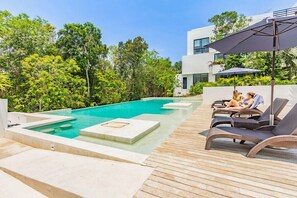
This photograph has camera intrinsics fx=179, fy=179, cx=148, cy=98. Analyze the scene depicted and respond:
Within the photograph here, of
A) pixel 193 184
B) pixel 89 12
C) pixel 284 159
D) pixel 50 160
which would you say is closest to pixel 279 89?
pixel 284 159

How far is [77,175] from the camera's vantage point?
2869 mm

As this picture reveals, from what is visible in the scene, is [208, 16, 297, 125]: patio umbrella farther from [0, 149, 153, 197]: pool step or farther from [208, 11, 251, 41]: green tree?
[208, 11, 251, 41]: green tree

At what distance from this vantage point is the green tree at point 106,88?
16.8m

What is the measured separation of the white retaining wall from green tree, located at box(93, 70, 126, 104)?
881cm

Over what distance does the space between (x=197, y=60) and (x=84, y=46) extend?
12.7 m

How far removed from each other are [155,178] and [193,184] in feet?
1.65

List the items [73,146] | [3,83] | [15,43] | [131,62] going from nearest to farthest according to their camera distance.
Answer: [73,146] < [3,83] < [15,43] < [131,62]

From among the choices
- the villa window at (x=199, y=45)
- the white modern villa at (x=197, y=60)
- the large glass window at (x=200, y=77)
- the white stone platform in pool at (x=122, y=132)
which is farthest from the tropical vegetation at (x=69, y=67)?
the white stone platform in pool at (x=122, y=132)

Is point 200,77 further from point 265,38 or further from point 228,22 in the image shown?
point 265,38

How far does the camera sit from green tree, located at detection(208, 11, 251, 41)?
18.0 metres

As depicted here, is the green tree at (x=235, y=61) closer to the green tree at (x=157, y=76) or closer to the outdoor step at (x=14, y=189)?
the green tree at (x=157, y=76)

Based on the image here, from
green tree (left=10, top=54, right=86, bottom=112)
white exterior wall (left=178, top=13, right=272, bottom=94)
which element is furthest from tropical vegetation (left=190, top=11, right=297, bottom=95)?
green tree (left=10, top=54, right=86, bottom=112)

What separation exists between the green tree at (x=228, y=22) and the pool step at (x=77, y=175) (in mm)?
18371

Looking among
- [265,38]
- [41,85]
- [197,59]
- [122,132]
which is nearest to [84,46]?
[41,85]
